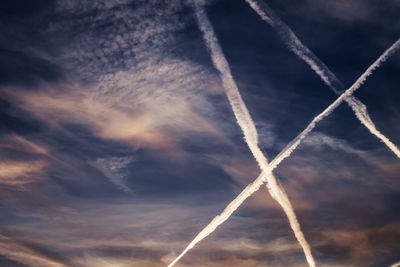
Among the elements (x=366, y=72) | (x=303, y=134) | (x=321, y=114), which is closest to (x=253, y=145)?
(x=303, y=134)

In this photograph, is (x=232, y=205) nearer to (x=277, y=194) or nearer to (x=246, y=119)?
(x=277, y=194)

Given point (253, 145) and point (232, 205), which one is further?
point (232, 205)

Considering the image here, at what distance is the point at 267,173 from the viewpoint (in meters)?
15.3

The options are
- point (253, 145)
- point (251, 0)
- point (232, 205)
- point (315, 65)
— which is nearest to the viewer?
point (251, 0)

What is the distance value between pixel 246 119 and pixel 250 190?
3.96 metres

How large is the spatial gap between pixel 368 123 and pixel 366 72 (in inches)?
106

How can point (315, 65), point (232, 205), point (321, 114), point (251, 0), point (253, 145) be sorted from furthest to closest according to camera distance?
point (232, 205), point (253, 145), point (321, 114), point (315, 65), point (251, 0)

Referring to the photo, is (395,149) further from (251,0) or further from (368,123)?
(251,0)

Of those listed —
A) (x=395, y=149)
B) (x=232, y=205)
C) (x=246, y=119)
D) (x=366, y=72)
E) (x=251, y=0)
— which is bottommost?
(x=232, y=205)

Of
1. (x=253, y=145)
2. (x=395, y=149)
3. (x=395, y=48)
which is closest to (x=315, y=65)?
(x=395, y=48)

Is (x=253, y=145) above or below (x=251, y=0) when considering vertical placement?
below

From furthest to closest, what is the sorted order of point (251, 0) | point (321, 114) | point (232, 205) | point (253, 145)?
point (232, 205), point (253, 145), point (321, 114), point (251, 0)

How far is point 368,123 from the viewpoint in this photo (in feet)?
47.2

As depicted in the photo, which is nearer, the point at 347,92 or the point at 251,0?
the point at 251,0
